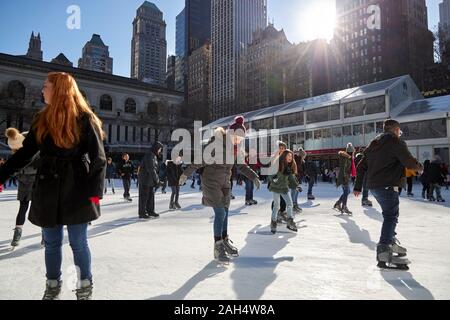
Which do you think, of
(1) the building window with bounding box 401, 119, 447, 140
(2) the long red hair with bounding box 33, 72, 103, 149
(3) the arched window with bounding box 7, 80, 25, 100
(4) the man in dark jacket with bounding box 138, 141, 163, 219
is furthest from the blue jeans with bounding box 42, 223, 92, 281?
(3) the arched window with bounding box 7, 80, 25, 100

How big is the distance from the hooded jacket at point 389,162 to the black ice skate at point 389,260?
71 cm

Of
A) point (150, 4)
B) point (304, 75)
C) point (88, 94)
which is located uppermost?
point (150, 4)

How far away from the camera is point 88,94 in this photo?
5884 centimetres

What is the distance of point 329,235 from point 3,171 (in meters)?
4.70

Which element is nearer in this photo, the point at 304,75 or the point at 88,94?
the point at 88,94

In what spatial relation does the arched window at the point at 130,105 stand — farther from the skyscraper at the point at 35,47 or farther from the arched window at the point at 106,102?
the skyscraper at the point at 35,47

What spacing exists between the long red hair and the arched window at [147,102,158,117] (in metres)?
64.5

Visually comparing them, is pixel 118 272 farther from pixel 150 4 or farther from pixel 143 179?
pixel 150 4

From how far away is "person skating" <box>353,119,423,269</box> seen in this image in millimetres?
3621

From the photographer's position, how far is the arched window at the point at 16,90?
160 feet

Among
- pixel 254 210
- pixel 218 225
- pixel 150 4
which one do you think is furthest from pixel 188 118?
pixel 150 4

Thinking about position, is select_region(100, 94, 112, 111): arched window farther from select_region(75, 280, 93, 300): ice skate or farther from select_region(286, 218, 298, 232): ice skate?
select_region(75, 280, 93, 300): ice skate

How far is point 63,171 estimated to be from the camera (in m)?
2.34

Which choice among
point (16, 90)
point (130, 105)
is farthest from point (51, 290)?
point (130, 105)
